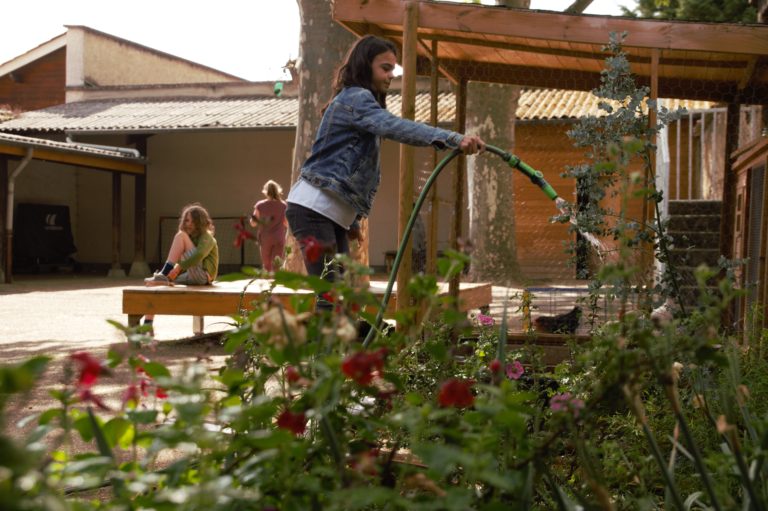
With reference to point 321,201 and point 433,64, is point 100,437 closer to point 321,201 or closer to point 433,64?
point 321,201

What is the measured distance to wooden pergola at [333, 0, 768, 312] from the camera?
4.79 m

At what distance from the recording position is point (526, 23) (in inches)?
195

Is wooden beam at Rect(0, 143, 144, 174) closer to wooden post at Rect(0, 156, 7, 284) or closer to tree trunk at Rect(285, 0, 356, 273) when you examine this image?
wooden post at Rect(0, 156, 7, 284)

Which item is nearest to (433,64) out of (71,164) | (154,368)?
(154,368)

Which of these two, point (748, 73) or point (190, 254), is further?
point (190, 254)

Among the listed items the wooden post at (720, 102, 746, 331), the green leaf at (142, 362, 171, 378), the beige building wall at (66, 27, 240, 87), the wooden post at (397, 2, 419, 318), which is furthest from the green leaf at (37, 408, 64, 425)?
the beige building wall at (66, 27, 240, 87)

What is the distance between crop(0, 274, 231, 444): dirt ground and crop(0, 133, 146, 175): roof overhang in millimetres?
2487

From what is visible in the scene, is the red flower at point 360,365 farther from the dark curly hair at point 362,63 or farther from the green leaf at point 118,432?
the dark curly hair at point 362,63

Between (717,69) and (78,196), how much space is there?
62.3ft

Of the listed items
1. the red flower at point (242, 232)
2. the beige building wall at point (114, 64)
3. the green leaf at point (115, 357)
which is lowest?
the green leaf at point (115, 357)

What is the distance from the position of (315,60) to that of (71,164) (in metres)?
10.3

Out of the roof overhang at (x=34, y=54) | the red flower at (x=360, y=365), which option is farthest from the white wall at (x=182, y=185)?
the red flower at (x=360, y=365)

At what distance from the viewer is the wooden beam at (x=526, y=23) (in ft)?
15.7

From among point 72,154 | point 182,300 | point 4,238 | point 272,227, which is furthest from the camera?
point 72,154
